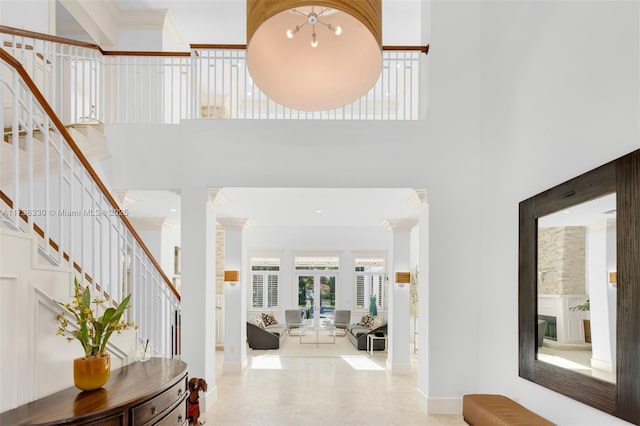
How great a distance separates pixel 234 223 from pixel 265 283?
646 cm

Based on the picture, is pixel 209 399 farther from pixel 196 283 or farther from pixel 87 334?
pixel 87 334

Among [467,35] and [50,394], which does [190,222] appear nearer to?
[50,394]

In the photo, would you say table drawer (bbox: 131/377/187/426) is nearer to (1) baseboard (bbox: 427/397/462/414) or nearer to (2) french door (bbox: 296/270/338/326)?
(1) baseboard (bbox: 427/397/462/414)

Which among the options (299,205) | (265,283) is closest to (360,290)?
(265,283)

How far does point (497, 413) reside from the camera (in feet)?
14.3

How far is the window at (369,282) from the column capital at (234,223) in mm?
6627

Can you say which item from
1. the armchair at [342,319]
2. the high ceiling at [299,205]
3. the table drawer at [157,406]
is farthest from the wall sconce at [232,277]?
the armchair at [342,319]

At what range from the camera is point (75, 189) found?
17.2 ft

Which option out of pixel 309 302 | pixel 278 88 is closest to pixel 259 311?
pixel 309 302

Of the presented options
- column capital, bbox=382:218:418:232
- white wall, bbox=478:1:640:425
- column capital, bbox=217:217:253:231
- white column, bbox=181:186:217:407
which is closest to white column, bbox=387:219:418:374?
column capital, bbox=382:218:418:232

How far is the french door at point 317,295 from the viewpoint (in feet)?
50.0

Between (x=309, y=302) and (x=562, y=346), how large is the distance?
11.8 metres

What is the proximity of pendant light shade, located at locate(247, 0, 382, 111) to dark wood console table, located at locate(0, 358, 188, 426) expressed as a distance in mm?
1795

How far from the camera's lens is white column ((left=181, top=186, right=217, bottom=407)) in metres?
5.99
